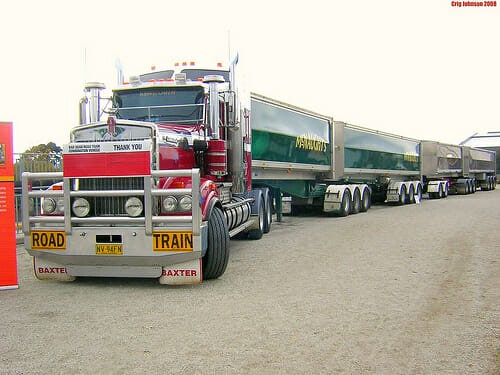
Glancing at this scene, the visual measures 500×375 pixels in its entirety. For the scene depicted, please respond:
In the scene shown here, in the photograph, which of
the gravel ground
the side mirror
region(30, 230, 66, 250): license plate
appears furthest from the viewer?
the side mirror

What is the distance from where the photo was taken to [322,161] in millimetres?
17078

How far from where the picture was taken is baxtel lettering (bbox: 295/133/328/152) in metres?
15.1

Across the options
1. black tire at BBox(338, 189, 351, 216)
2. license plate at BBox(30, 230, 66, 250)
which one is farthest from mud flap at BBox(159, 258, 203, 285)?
black tire at BBox(338, 189, 351, 216)

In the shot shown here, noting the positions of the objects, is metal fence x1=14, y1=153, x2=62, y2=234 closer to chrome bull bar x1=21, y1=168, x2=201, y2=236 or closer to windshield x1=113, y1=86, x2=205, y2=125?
windshield x1=113, y1=86, x2=205, y2=125

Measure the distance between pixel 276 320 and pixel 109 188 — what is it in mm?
2935

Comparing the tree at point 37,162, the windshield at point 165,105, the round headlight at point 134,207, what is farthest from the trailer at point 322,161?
the round headlight at point 134,207

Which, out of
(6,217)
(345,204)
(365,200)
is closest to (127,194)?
(6,217)

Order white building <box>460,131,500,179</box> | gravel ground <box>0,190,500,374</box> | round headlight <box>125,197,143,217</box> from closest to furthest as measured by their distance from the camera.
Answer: gravel ground <box>0,190,500,374</box> < round headlight <box>125,197,143,217</box> < white building <box>460,131,500,179</box>

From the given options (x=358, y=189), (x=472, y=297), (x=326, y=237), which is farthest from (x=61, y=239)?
(x=358, y=189)

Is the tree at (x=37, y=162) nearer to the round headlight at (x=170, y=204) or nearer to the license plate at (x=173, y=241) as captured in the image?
the round headlight at (x=170, y=204)

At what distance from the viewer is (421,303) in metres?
5.70

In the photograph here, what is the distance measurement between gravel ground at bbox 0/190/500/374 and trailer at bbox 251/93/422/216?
4977 millimetres

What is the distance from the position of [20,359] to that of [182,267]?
2509 mm

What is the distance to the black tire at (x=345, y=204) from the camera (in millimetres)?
17156
